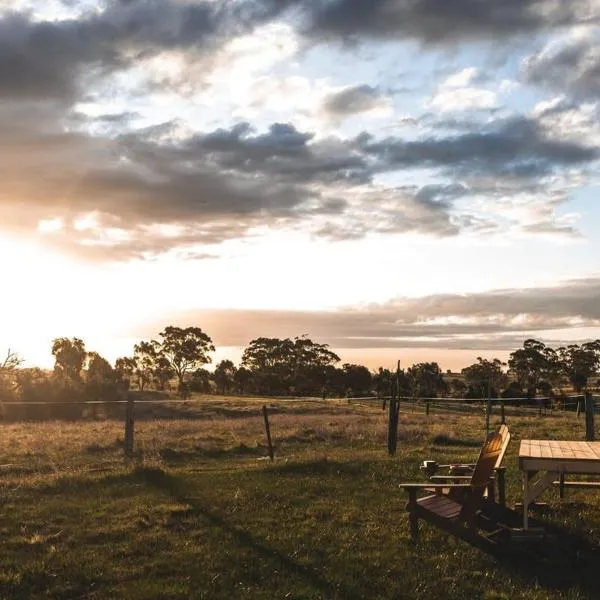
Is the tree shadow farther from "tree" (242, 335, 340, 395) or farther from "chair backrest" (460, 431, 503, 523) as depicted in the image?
"tree" (242, 335, 340, 395)

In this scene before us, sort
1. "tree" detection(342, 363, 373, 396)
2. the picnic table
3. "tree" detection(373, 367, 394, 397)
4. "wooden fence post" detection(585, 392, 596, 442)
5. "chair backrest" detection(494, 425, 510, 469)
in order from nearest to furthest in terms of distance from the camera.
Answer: the picnic table, "chair backrest" detection(494, 425, 510, 469), "wooden fence post" detection(585, 392, 596, 442), "tree" detection(373, 367, 394, 397), "tree" detection(342, 363, 373, 396)

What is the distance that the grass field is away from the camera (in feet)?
22.0

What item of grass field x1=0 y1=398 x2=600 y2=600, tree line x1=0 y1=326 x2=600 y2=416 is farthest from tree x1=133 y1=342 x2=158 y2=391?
grass field x1=0 y1=398 x2=600 y2=600

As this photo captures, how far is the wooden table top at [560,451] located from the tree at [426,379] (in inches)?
2294

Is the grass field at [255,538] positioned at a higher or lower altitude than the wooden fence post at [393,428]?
lower

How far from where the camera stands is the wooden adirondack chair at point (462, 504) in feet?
25.1

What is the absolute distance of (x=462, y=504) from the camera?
8.16 m

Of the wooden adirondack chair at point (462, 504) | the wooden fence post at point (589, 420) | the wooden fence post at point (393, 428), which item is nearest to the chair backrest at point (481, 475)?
the wooden adirondack chair at point (462, 504)

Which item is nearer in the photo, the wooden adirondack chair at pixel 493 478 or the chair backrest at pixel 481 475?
the chair backrest at pixel 481 475

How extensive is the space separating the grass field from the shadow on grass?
3 cm

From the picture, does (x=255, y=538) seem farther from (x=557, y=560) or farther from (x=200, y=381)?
(x=200, y=381)

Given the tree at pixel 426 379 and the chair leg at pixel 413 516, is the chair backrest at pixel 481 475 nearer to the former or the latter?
the chair leg at pixel 413 516

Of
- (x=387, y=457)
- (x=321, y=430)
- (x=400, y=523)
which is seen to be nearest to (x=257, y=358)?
(x=321, y=430)

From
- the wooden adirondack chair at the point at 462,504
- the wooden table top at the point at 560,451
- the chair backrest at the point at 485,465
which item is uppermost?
the wooden table top at the point at 560,451
